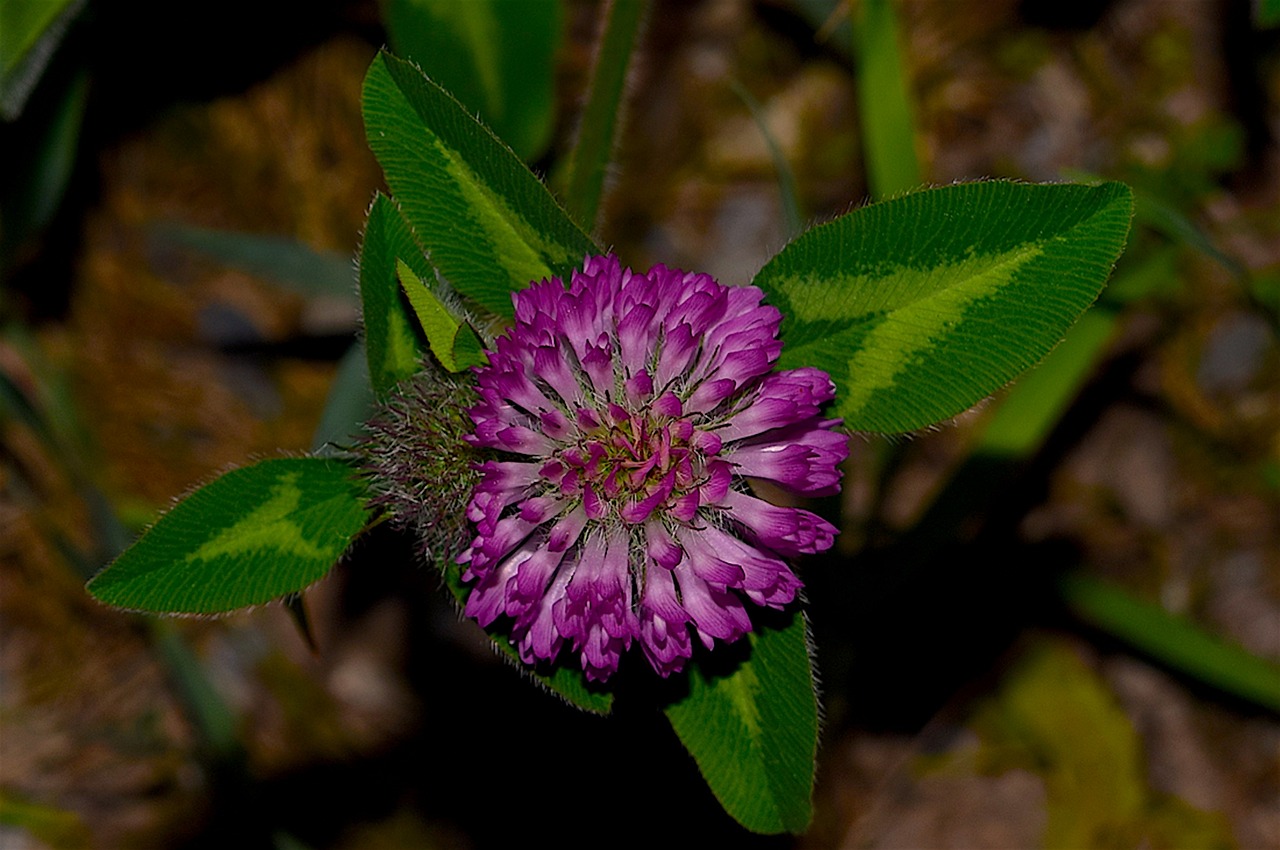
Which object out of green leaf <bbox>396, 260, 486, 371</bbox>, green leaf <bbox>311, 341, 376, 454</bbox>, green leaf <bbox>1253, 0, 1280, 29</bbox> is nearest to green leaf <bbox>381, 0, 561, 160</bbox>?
green leaf <bbox>311, 341, 376, 454</bbox>

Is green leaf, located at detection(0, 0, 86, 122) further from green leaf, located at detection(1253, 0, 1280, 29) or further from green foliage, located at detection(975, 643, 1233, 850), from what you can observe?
green foliage, located at detection(975, 643, 1233, 850)

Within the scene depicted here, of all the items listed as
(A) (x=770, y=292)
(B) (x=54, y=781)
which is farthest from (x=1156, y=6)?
(B) (x=54, y=781)

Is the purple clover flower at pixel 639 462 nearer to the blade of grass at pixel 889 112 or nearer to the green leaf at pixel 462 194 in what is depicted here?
the green leaf at pixel 462 194

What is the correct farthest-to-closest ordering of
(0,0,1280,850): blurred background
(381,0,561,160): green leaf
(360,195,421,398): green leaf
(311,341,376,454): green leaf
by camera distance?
(0,0,1280,850): blurred background < (381,0,561,160): green leaf < (311,341,376,454): green leaf < (360,195,421,398): green leaf

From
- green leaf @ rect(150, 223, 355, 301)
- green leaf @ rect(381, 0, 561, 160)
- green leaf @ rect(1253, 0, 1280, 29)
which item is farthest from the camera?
green leaf @ rect(150, 223, 355, 301)

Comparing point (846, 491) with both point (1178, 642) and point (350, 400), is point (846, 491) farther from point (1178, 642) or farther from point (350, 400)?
point (350, 400)

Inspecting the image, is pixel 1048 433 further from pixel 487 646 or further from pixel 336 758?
pixel 336 758

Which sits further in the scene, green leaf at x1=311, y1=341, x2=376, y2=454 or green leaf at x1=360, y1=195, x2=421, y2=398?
green leaf at x1=311, y1=341, x2=376, y2=454
